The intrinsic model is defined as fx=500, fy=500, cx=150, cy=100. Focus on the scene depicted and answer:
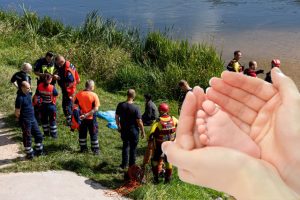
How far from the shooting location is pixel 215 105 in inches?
83.6

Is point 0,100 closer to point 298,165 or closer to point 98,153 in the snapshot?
point 98,153

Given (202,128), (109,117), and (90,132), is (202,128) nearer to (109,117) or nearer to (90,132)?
(90,132)

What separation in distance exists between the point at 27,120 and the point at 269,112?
5654mm

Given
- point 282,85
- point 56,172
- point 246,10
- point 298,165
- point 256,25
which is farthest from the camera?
point 246,10

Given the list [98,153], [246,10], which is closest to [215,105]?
[98,153]

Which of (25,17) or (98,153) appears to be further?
(25,17)

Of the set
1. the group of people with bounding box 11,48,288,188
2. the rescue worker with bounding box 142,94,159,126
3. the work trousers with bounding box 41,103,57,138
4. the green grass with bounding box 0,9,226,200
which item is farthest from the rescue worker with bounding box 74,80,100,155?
the rescue worker with bounding box 142,94,159,126

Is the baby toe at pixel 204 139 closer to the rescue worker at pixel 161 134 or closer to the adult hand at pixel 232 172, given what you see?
the adult hand at pixel 232 172

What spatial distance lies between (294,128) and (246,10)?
80.4 feet

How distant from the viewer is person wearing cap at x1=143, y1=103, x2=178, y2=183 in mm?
6773

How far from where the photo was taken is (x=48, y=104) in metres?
8.08

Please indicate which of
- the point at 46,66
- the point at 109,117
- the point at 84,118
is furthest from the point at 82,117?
the point at 109,117

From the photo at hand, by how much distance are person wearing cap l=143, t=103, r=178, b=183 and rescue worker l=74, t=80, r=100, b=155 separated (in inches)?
40.4

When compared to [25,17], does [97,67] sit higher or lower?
lower
